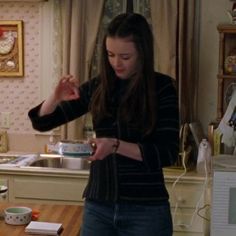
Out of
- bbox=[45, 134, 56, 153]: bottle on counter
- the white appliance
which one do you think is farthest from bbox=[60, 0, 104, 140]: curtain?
the white appliance

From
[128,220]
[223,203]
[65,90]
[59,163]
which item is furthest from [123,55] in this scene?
[59,163]

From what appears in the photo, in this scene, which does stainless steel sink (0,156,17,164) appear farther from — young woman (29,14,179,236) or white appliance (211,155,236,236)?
young woman (29,14,179,236)

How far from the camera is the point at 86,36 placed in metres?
3.40

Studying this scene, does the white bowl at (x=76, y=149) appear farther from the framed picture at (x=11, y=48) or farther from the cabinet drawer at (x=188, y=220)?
the framed picture at (x=11, y=48)

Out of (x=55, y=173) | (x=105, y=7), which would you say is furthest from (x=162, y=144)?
(x=105, y=7)

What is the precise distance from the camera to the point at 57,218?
187 cm

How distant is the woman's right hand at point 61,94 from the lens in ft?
5.37

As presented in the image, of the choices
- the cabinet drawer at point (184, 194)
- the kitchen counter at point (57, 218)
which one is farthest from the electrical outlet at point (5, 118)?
the kitchen counter at point (57, 218)

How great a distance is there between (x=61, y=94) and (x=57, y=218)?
0.49 m

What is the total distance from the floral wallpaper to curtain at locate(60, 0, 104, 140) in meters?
0.24

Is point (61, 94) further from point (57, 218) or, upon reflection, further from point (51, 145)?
point (51, 145)

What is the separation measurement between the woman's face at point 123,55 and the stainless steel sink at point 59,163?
5.93 ft

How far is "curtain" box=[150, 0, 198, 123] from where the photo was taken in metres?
3.23

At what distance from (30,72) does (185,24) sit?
1.10 m
